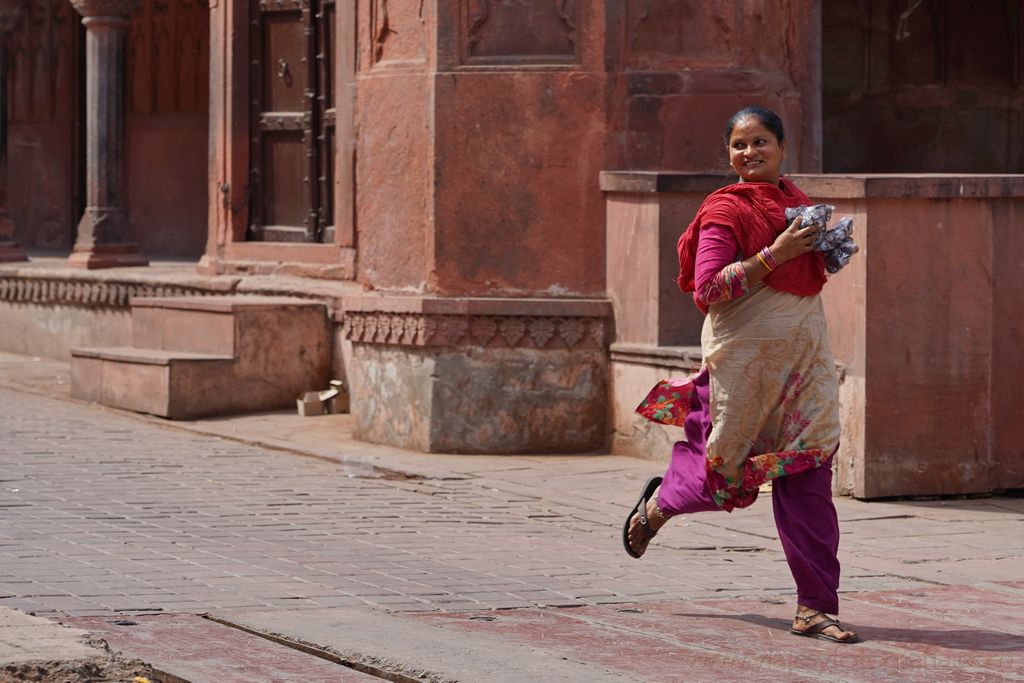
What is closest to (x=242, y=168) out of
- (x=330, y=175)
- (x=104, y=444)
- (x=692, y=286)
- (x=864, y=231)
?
(x=330, y=175)

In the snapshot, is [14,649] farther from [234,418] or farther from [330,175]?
[330,175]

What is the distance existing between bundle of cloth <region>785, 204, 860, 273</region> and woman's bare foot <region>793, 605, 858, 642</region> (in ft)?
3.18

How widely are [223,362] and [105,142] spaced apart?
4.17 m

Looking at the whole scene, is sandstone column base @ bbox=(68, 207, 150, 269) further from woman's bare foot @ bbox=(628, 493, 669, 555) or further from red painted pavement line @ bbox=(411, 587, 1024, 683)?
red painted pavement line @ bbox=(411, 587, 1024, 683)

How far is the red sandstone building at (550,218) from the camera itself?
869 centimetres

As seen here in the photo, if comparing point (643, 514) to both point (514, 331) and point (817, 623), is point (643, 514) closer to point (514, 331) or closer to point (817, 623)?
point (817, 623)

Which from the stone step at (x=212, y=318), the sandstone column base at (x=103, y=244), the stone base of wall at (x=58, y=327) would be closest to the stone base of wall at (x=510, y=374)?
the stone step at (x=212, y=318)

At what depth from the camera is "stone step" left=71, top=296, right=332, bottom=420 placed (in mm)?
11570

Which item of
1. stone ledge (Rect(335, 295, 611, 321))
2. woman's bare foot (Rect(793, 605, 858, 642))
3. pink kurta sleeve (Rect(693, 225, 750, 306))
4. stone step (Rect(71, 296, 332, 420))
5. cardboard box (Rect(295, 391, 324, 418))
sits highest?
pink kurta sleeve (Rect(693, 225, 750, 306))

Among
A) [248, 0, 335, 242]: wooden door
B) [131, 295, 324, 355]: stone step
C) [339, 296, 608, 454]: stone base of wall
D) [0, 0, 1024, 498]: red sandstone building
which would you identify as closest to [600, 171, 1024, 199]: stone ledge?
[0, 0, 1024, 498]: red sandstone building

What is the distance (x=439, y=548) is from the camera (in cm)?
740

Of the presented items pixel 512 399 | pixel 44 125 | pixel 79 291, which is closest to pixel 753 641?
pixel 512 399

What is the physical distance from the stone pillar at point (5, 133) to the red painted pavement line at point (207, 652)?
11316mm

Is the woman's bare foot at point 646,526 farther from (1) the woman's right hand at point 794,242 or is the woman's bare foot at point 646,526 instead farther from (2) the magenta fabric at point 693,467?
(1) the woman's right hand at point 794,242
